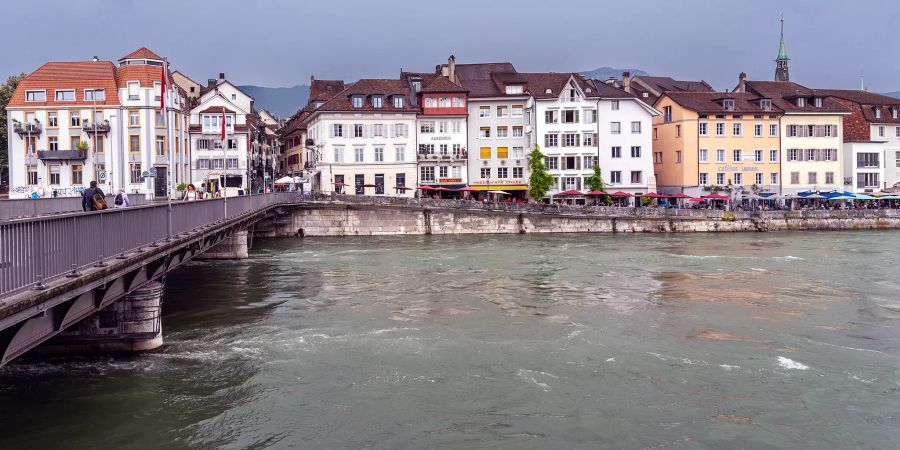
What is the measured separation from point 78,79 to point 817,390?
63880 mm

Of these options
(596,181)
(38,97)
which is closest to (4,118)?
(38,97)

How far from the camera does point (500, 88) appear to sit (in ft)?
257

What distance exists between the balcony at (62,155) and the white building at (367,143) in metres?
19.4

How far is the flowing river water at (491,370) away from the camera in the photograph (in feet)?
46.6

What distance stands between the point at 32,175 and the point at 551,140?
43487mm

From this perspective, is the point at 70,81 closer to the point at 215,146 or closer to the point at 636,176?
the point at 215,146

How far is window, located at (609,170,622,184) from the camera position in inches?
3019

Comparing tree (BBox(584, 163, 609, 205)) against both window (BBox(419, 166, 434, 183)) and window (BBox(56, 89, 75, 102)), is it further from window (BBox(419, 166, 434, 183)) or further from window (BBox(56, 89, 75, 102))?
window (BBox(56, 89, 75, 102))

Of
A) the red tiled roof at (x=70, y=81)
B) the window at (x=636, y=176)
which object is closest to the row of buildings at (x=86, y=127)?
the red tiled roof at (x=70, y=81)

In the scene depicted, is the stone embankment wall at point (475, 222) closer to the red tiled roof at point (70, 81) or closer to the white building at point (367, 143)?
the white building at point (367, 143)

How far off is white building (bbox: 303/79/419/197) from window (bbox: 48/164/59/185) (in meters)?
21.2

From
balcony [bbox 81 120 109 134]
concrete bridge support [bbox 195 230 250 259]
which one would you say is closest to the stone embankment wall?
balcony [bbox 81 120 109 134]

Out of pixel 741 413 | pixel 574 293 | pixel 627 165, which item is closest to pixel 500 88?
pixel 627 165

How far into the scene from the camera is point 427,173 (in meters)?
75.9
